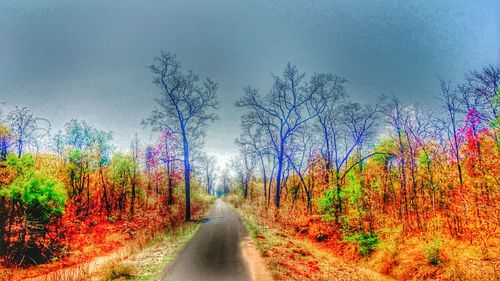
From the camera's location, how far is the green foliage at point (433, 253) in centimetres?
1045

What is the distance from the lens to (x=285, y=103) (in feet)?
82.5

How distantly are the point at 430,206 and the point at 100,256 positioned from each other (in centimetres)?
2098

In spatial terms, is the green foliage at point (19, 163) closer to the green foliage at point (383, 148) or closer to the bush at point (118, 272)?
the bush at point (118, 272)

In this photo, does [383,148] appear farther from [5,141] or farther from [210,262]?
[5,141]

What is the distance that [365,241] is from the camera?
14016 mm

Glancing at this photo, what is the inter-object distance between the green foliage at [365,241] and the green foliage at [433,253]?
3.11 metres

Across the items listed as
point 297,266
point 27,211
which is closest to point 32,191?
point 27,211

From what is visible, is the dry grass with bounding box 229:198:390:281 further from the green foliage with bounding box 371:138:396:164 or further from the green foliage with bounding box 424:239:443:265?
the green foliage with bounding box 371:138:396:164

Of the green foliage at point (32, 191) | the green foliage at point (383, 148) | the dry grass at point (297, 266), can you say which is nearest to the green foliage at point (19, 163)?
the green foliage at point (32, 191)

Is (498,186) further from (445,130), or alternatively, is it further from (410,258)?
(445,130)

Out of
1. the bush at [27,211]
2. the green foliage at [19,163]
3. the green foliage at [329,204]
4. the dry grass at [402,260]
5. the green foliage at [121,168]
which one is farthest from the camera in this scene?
the green foliage at [121,168]

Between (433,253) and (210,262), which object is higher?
(210,262)

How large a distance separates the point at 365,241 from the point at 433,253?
149 inches

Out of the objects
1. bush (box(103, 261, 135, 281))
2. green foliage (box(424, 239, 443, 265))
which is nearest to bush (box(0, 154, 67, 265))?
bush (box(103, 261, 135, 281))
